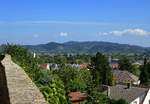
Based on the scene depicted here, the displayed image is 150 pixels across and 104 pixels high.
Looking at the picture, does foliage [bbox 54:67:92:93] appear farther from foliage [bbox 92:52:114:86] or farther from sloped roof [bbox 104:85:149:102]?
sloped roof [bbox 104:85:149:102]

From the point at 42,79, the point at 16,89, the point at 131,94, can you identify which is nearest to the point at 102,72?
the point at 131,94

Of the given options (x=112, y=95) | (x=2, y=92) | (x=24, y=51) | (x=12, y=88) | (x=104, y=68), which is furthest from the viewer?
(x=104, y=68)

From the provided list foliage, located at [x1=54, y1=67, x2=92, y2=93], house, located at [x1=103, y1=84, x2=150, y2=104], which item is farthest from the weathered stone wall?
foliage, located at [x1=54, y1=67, x2=92, y2=93]

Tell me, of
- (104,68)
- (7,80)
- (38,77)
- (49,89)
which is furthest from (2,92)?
(104,68)

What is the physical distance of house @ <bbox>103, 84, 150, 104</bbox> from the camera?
140ft

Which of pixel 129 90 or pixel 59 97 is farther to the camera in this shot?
pixel 129 90

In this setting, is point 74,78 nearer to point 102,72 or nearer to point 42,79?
point 102,72

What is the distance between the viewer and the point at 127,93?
145 ft

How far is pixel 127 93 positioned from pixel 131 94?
0.66 metres

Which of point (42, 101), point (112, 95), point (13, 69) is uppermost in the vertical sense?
point (13, 69)

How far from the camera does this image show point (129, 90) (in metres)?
45.1

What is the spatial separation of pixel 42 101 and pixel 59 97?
20.9m

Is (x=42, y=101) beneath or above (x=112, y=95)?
above

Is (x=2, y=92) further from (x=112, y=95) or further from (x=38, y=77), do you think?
(x=112, y=95)
